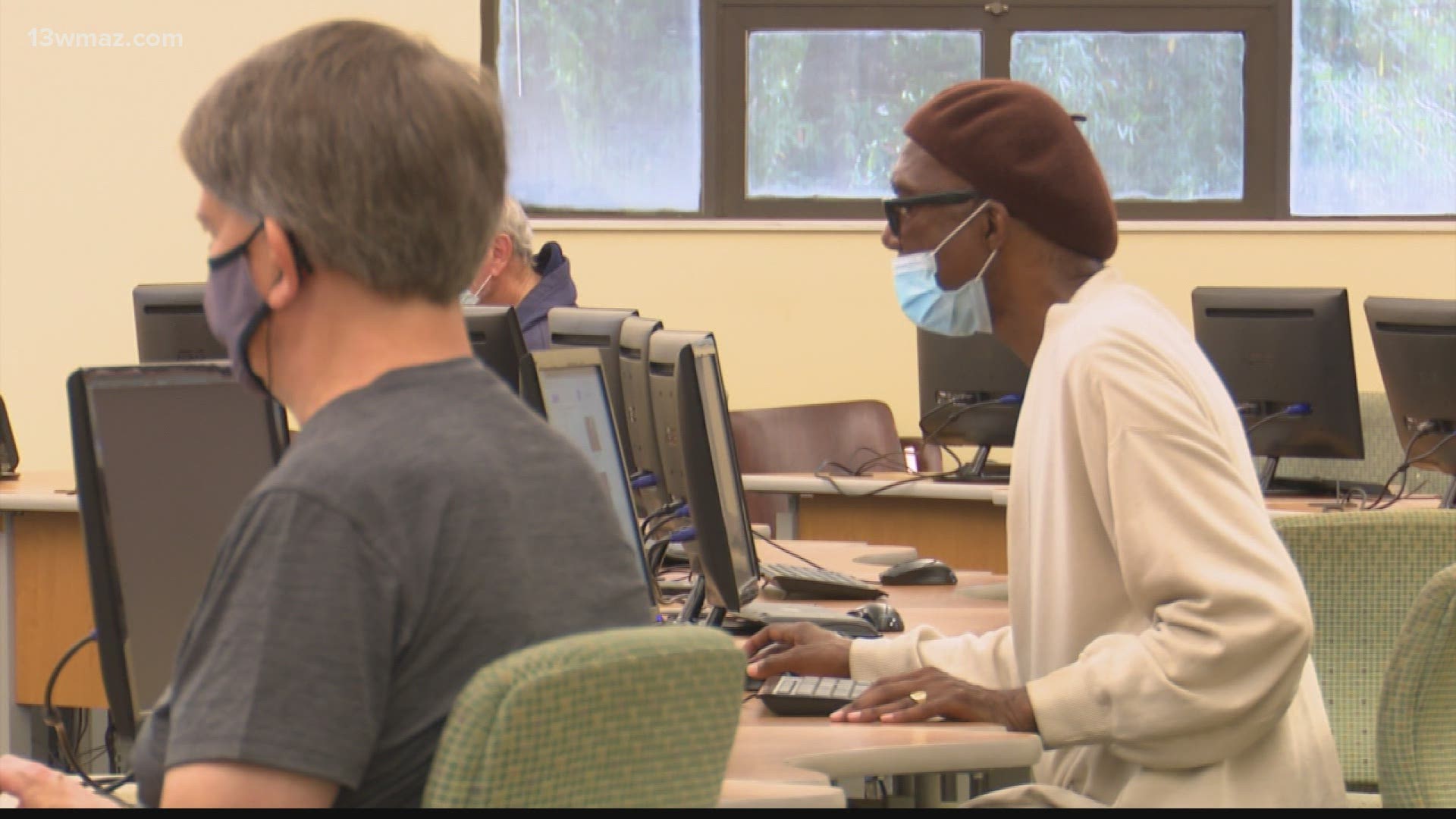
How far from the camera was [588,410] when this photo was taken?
225 centimetres

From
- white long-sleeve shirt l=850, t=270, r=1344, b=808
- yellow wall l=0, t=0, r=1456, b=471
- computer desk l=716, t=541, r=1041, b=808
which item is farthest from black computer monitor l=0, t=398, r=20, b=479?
white long-sleeve shirt l=850, t=270, r=1344, b=808

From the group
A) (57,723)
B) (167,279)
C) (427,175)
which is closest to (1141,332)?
(427,175)

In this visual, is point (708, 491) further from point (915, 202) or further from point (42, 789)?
point (42, 789)

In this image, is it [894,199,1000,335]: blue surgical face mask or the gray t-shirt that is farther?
[894,199,1000,335]: blue surgical face mask

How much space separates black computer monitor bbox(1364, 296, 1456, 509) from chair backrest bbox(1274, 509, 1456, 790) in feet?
4.82

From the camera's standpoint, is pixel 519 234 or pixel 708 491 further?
pixel 519 234

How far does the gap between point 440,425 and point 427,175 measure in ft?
0.53

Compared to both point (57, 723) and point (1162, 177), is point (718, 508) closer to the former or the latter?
point (57, 723)

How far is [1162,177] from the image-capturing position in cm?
567

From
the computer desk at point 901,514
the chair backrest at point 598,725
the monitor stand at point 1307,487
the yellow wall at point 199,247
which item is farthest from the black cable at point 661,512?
the yellow wall at point 199,247

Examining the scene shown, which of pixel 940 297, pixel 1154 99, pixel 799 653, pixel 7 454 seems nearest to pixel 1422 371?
pixel 940 297

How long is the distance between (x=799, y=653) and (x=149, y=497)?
0.83 meters

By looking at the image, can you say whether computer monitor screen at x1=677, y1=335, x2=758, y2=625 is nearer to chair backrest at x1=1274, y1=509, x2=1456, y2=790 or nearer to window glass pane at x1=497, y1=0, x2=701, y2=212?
chair backrest at x1=1274, y1=509, x2=1456, y2=790

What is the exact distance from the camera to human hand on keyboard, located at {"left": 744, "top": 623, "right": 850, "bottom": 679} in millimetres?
2080
